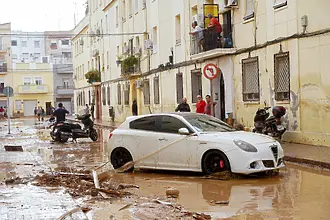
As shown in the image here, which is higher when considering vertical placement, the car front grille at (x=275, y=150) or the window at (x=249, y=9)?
→ the window at (x=249, y=9)

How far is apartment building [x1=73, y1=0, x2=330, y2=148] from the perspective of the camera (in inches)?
711

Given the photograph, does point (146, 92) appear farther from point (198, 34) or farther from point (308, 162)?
point (308, 162)

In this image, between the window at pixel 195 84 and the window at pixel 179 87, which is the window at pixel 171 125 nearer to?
the window at pixel 195 84

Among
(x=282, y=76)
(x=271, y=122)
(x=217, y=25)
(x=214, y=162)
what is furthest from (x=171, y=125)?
(x=217, y=25)

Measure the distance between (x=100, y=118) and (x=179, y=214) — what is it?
48301 millimetres

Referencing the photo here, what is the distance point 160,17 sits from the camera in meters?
33.1

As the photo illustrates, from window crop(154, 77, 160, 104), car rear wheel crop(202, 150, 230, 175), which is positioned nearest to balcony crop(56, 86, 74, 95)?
window crop(154, 77, 160, 104)

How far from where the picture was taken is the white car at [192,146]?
11945 millimetres

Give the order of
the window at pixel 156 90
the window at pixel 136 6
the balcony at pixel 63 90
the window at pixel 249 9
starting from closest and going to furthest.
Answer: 1. the window at pixel 249 9
2. the window at pixel 156 90
3. the window at pixel 136 6
4. the balcony at pixel 63 90

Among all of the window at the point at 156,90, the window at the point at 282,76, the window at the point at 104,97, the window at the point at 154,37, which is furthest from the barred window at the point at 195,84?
the window at the point at 104,97

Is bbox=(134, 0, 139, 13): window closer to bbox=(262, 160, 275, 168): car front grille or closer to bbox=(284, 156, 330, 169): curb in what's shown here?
bbox=(284, 156, 330, 169): curb

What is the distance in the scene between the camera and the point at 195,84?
28125 mm

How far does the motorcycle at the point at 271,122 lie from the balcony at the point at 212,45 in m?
4.45

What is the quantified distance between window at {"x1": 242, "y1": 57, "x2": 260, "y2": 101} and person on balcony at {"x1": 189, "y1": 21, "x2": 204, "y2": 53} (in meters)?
2.97
